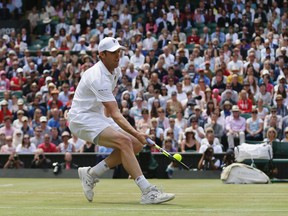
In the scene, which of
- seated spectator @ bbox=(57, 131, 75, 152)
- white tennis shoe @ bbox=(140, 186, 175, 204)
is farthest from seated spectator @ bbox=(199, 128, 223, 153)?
white tennis shoe @ bbox=(140, 186, 175, 204)

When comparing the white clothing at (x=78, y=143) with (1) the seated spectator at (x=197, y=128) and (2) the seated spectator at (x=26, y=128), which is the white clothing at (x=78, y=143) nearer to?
(2) the seated spectator at (x=26, y=128)

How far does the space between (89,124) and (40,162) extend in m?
11.3

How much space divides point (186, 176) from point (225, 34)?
29.8 feet

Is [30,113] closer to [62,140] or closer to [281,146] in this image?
[62,140]

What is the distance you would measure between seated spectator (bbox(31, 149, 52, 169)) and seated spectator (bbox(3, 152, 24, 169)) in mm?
411

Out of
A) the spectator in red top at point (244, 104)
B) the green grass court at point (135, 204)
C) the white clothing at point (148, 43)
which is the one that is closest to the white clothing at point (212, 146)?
the spectator in red top at point (244, 104)

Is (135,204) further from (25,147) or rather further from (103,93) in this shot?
(25,147)

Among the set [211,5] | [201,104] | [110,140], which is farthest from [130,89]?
[110,140]

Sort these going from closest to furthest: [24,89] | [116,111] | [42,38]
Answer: [116,111] → [24,89] → [42,38]

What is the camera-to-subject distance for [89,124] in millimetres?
10203

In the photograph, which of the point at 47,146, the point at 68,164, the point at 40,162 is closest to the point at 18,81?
the point at 47,146

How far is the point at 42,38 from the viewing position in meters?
31.1

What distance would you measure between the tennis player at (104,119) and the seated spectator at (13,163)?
1126 cm

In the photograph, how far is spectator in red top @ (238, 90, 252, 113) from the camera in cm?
2200
